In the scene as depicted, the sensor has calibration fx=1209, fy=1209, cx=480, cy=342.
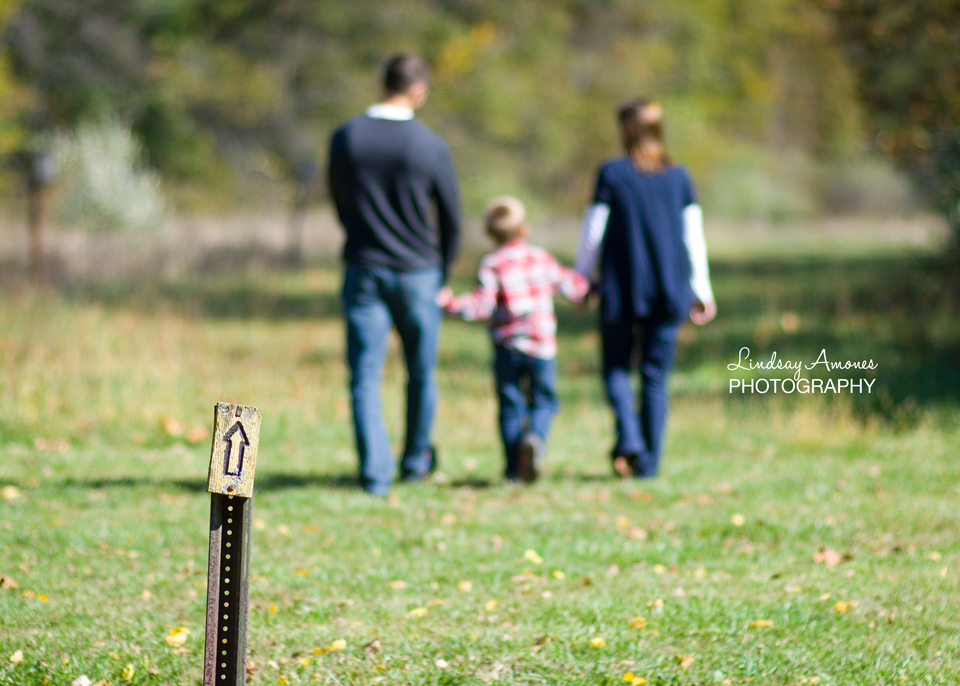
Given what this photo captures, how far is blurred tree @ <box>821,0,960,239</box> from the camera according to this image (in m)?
11.2

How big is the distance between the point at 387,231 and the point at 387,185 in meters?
0.22

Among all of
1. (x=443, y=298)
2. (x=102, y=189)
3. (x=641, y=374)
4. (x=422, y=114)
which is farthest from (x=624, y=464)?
(x=422, y=114)

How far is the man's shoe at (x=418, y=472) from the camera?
20.6 ft

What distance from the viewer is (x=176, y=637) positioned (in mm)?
3818

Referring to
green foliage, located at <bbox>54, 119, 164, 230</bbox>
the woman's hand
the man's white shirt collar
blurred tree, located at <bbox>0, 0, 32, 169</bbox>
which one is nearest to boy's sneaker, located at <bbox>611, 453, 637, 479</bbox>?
the woman's hand

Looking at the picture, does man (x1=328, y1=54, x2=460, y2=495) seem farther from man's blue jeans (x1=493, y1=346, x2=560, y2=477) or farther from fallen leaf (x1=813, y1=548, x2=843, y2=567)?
fallen leaf (x1=813, y1=548, x2=843, y2=567)

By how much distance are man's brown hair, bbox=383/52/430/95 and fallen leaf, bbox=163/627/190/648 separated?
9.81ft

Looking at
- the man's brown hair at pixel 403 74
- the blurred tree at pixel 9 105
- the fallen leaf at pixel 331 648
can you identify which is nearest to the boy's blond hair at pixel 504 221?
the man's brown hair at pixel 403 74

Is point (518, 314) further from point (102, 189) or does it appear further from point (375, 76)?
point (375, 76)

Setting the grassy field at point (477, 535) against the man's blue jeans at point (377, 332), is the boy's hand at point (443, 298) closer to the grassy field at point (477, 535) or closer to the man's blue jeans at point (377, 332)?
the man's blue jeans at point (377, 332)

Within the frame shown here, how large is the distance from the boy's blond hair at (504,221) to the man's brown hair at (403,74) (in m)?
0.74

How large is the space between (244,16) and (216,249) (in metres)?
12.1

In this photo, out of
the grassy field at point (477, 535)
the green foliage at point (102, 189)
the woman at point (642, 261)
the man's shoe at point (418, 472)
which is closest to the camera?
the grassy field at point (477, 535)

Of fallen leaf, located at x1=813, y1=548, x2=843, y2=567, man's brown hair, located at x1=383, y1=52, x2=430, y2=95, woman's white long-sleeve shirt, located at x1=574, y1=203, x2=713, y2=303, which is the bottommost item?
fallen leaf, located at x1=813, y1=548, x2=843, y2=567
